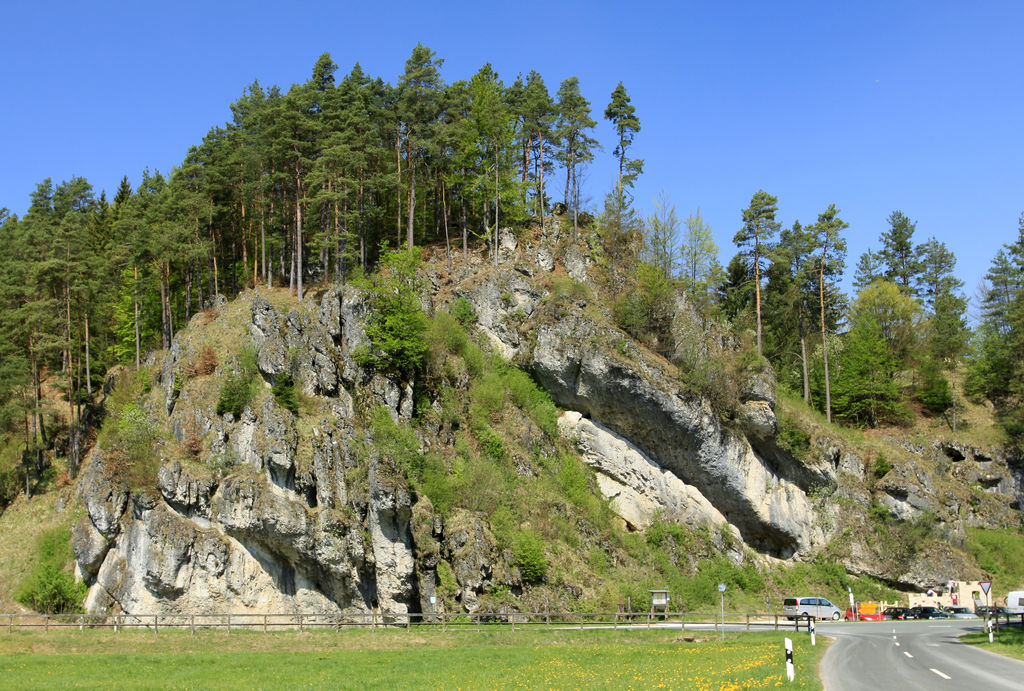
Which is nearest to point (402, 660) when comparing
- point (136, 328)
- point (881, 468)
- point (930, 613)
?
point (930, 613)

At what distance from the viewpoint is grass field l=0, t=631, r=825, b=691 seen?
20.3m

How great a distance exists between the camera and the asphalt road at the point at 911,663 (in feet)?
58.4

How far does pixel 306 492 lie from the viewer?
3681cm

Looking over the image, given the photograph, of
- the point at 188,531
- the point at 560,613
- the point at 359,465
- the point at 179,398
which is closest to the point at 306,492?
the point at 359,465

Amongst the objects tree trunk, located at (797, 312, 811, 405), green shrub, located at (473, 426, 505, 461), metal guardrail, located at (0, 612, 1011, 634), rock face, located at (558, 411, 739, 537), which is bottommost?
metal guardrail, located at (0, 612, 1011, 634)

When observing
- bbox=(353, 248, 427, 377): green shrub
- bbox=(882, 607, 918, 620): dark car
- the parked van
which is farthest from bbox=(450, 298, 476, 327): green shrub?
bbox=(882, 607, 918, 620): dark car

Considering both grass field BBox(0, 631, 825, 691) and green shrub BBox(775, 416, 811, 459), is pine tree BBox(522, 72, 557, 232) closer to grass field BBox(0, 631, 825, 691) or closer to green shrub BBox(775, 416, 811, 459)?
green shrub BBox(775, 416, 811, 459)

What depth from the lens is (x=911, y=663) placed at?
71.8 feet

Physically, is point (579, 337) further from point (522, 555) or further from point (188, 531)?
point (188, 531)

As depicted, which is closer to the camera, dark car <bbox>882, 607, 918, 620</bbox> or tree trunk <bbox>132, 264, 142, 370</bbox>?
dark car <bbox>882, 607, 918, 620</bbox>

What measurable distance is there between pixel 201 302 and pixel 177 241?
5.32 metres

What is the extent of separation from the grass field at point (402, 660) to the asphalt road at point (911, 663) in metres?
0.98

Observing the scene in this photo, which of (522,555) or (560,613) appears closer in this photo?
(560,613)

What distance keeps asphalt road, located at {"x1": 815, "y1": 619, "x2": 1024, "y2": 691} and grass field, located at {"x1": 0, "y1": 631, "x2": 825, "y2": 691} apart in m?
0.98
